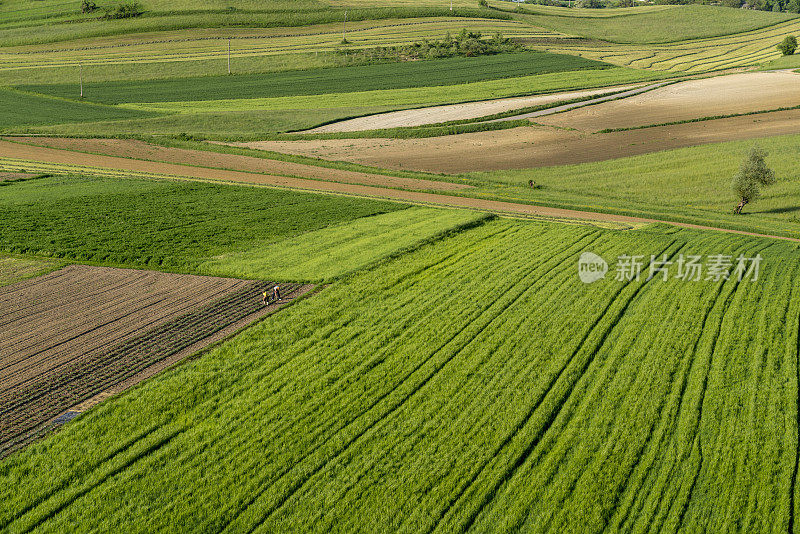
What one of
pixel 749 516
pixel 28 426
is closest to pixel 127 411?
pixel 28 426

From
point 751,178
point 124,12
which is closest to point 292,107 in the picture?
point 751,178

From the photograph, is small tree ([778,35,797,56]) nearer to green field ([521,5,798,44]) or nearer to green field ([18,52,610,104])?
green field ([521,5,798,44])

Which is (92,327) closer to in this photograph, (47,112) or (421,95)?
(47,112)

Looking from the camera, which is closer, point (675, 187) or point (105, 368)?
point (105, 368)

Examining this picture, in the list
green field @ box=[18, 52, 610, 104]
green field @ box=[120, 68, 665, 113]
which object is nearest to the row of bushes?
green field @ box=[18, 52, 610, 104]

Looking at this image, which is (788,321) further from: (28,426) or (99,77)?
(99,77)
